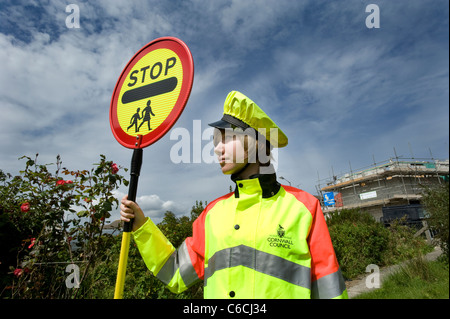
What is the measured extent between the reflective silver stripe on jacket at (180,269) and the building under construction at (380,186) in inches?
956

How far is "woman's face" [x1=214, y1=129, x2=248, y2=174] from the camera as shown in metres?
1.57

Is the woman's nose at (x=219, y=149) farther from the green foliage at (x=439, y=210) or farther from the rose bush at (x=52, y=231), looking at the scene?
the green foliage at (x=439, y=210)

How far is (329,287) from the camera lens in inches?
48.5

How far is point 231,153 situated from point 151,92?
0.55 m

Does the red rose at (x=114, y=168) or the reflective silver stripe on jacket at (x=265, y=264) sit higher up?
the red rose at (x=114, y=168)

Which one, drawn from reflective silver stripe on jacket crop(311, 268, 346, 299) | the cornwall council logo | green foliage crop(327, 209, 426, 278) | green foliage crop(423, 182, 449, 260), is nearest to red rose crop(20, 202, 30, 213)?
the cornwall council logo

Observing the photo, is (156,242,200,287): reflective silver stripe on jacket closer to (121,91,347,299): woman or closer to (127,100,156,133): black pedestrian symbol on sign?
(121,91,347,299): woman

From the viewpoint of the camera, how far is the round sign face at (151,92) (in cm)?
127

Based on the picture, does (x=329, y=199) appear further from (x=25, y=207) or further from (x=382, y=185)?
(x=25, y=207)

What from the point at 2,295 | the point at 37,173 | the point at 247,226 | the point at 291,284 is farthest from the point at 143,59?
the point at 2,295

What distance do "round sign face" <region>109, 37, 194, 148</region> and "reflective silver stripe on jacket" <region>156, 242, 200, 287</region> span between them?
0.70m

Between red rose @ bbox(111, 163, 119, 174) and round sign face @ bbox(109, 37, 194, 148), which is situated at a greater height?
red rose @ bbox(111, 163, 119, 174)

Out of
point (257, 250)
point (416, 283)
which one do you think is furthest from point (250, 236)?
point (416, 283)

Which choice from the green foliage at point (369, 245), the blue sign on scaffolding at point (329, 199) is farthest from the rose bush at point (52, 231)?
the blue sign on scaffolding at point (329, 199)
